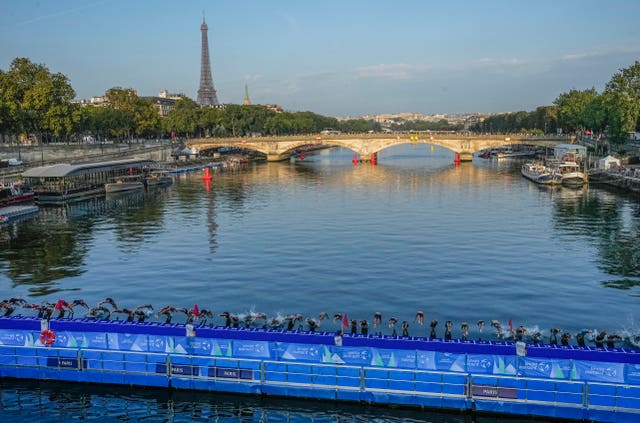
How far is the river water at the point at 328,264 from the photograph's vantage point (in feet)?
93.8

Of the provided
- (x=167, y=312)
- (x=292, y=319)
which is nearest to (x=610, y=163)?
Answer: (x=292, y=319)

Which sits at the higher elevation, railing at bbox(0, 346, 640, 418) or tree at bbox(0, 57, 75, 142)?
tree at bbox(0, 57, 75, 142)

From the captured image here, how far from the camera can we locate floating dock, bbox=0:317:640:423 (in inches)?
979

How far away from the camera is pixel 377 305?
39844mm

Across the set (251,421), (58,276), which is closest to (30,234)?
(58,276)

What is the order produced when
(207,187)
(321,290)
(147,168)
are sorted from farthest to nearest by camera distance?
(147,168) < (207,187) < (321,290)

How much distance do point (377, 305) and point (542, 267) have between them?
1731 centimetres

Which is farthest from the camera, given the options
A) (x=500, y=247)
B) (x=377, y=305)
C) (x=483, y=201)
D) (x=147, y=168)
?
(x=147, y=168)

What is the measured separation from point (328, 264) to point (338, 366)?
2464 cm

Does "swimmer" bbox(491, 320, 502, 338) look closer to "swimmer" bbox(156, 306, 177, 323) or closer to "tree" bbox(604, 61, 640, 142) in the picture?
"swimmer" bbox(156, 306, 177, 323)

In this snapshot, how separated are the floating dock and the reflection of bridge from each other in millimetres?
135889

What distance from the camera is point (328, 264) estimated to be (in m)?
50.7

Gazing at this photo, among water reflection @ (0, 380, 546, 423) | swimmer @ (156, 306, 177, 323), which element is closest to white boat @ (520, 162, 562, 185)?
swimmer @ (156, 306, 177, 323)

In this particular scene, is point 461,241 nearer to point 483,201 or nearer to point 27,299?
point 483,201
